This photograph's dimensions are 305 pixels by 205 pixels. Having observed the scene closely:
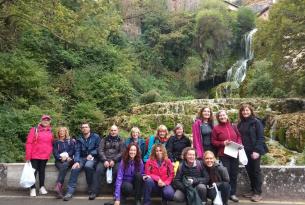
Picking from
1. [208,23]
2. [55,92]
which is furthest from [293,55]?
[208,23]

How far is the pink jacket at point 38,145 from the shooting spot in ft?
27.8

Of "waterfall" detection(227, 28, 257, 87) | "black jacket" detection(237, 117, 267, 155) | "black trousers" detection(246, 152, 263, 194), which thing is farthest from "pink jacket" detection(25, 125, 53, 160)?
"waterfall" detection(227, 28, 257, 87)

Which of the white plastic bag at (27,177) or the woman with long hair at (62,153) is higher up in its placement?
the woman with long hair at (62,153)

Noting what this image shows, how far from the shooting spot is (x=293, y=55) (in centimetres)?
1922

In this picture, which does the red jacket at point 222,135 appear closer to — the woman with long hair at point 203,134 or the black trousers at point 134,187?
the woman with long hair at point 203,134

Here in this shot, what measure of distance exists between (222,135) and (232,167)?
67cm

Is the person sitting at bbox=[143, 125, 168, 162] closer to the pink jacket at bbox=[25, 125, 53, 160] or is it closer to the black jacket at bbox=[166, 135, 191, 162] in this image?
the black jacket at bbox=[166, 135, 191, 162]

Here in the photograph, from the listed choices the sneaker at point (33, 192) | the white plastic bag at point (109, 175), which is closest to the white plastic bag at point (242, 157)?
the white plastic bag at point (109, 175)

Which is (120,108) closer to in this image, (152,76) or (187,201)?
(152,76)

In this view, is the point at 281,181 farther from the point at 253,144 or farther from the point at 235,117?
the point at 235,117

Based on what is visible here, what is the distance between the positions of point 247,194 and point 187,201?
5.59ft

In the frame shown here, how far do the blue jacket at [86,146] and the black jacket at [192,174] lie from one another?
2.06 metres

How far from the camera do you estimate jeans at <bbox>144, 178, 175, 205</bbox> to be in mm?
7312

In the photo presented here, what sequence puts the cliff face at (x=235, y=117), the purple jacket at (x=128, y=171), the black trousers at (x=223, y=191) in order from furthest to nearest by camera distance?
the cliff face at (x=235, y=117), the purple jacket at (x=128, y=171), the black trousers at (x=223, y=191)
